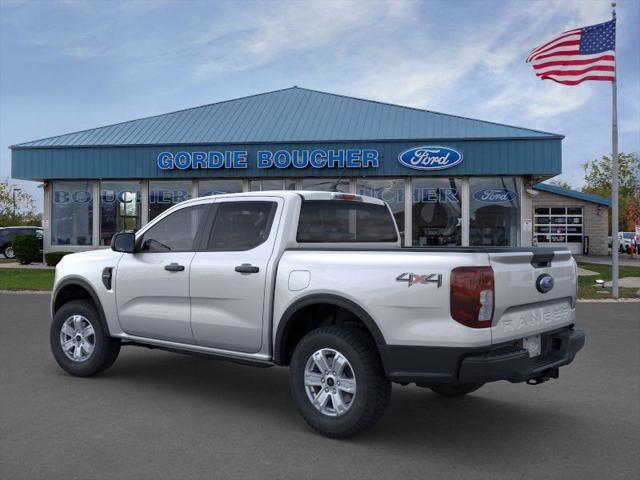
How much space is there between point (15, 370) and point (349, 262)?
445 centimetres

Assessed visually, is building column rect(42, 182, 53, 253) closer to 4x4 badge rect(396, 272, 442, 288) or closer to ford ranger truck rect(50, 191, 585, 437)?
ford ranger truck rect(50, 191, 585, 437)

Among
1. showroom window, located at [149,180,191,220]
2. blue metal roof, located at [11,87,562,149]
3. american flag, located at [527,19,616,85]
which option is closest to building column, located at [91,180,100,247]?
blue metal roof, located at [11,87,562,149]

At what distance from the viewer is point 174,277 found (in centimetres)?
609

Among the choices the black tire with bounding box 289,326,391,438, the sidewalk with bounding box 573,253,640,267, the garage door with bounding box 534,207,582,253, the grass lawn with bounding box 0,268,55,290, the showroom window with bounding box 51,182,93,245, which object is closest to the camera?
the black tire with bounding box 289,326,391,438

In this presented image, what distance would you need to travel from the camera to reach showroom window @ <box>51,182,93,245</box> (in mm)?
26656

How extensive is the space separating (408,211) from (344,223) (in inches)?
734

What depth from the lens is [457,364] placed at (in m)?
4.42

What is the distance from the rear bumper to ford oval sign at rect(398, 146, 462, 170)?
62.8 feet

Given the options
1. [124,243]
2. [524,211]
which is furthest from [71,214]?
[124,243]

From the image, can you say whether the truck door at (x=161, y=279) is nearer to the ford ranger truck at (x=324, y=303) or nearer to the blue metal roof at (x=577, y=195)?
the ford ranger truck at (x=324, y=303)

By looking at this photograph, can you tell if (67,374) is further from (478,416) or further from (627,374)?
(627,374)

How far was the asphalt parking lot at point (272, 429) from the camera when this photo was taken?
169 inches

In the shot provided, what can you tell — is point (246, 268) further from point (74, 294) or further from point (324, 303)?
point (74, 294)

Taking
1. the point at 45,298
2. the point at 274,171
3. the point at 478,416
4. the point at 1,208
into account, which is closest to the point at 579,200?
the point at 274,171
